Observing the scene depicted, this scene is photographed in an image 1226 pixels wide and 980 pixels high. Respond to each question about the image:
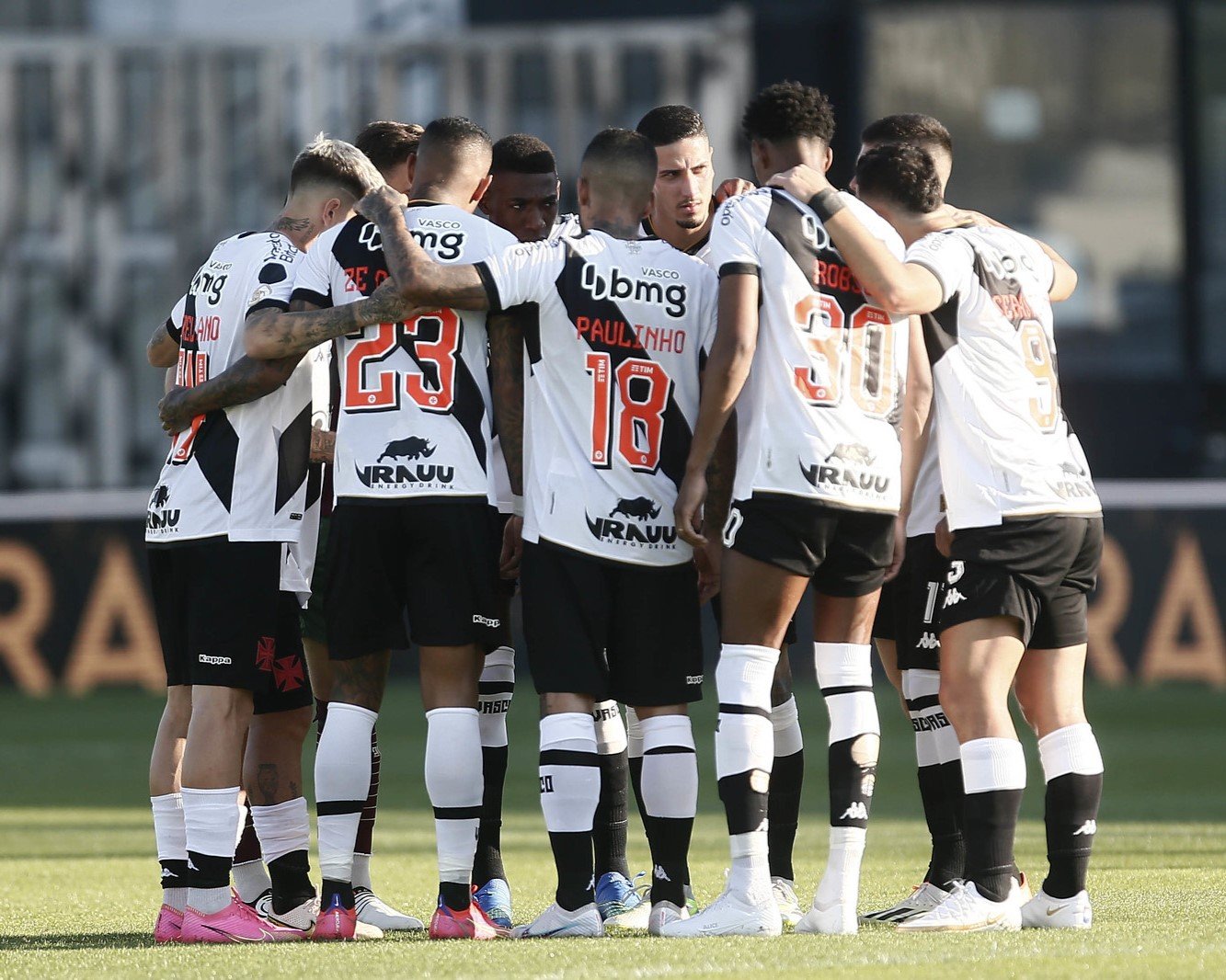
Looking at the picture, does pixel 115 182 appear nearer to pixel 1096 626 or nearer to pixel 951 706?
pixel 1096 626

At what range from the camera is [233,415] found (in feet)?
19.1

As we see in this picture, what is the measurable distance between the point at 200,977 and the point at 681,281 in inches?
91.9

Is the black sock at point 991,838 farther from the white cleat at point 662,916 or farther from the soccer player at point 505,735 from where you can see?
the soccer player at point 505,735

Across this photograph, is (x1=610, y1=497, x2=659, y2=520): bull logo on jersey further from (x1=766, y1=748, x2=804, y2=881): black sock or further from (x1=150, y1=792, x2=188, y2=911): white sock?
(x1=150, y1=792, x2=188, y2=911): white sock

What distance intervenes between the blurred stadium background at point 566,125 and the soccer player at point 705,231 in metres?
14.4

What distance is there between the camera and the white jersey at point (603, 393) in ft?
17.9

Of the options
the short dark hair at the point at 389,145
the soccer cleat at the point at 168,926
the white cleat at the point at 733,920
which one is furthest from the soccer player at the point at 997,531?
the soccer cleat at the point at 168,926

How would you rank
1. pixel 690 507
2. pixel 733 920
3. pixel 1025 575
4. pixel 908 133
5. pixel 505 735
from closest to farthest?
1. pixel 733 920
2. pixel 690 507
3. pixel 1025 575
4. pixel 908 133
5. pixel 505 735

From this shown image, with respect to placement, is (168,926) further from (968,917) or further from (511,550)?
(968,917)

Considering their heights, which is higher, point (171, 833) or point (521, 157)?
point (521, 157)

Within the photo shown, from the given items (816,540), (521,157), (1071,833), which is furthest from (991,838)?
(521,157)

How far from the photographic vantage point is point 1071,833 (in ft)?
17.9

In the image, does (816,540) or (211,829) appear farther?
(211,829)

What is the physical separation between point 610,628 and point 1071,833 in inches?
56.1
